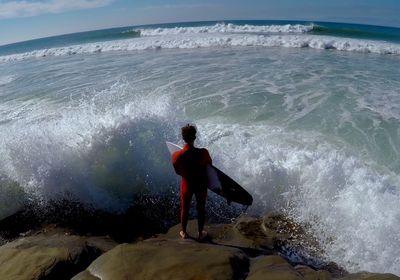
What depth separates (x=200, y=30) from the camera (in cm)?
4100

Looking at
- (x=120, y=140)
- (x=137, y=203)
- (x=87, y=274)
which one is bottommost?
(x=137, y=203)

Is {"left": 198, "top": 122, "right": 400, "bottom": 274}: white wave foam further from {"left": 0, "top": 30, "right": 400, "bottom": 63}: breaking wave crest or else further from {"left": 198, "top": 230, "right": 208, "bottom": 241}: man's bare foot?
{"left": 0, "top": 30, "right": 400, "bottom": 63}: breaking wave crest

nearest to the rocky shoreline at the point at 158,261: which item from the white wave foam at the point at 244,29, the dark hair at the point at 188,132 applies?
the dark hair at the point at 188,132

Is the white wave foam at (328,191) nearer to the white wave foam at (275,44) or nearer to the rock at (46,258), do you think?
the rock at (46,258)

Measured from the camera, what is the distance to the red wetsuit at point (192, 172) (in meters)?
4.91

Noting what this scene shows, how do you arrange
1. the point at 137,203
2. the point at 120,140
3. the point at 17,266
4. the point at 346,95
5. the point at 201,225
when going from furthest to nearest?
the point at 346,95 < the point at 120,140 < the point at 137,203 < the point at 201,225 < the point at 17,266

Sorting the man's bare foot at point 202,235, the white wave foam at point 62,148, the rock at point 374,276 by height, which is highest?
the white wave foam at point 62,148

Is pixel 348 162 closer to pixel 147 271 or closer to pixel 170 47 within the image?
pixel 147 271

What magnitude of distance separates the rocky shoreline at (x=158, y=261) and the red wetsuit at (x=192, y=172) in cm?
57

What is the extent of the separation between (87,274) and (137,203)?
8.68 feet

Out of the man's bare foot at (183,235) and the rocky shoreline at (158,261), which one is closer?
the rocky shoreline at (158,261)

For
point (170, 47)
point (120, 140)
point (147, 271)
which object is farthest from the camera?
point (170, 47)

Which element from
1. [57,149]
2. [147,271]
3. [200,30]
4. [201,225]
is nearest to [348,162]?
[201,225]

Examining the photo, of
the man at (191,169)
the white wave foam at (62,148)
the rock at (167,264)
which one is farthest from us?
the white wave foam at (62,148)
